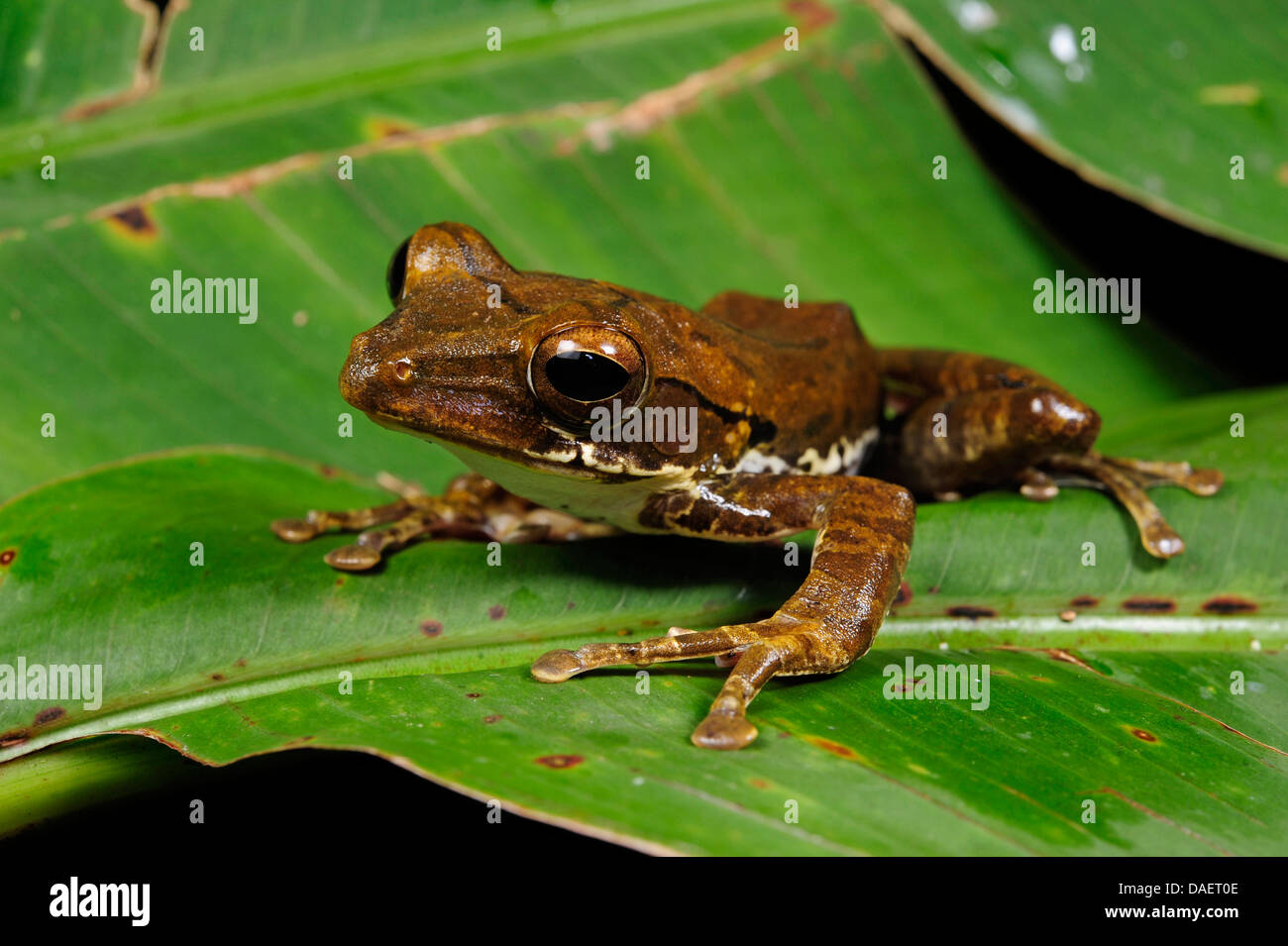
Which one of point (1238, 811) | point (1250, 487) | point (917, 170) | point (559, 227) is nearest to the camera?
point (1238, 811)

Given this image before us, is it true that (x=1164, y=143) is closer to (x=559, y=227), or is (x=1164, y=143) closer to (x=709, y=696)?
(x=559, y=227)

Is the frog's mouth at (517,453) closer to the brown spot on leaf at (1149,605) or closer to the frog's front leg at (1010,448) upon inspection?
the frog's front leg at (1010,448)

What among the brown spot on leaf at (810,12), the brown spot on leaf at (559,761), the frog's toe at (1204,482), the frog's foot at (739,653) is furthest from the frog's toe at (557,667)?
the brown spot on leaf at (810,12)

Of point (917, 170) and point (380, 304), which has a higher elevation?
point (917, 170)

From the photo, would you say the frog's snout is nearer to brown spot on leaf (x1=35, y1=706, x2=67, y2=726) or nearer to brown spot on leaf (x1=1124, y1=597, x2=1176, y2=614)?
brown spot on leaf (x1=35, y1=706, x2=67, y2=726)

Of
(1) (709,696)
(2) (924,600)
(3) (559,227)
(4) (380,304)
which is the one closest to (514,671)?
(1) (709,696)

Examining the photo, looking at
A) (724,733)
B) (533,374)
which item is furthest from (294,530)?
(724,733)

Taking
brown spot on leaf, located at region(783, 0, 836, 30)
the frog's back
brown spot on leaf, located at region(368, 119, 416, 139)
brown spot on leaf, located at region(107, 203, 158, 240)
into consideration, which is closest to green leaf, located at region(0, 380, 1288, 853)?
the frog's back
